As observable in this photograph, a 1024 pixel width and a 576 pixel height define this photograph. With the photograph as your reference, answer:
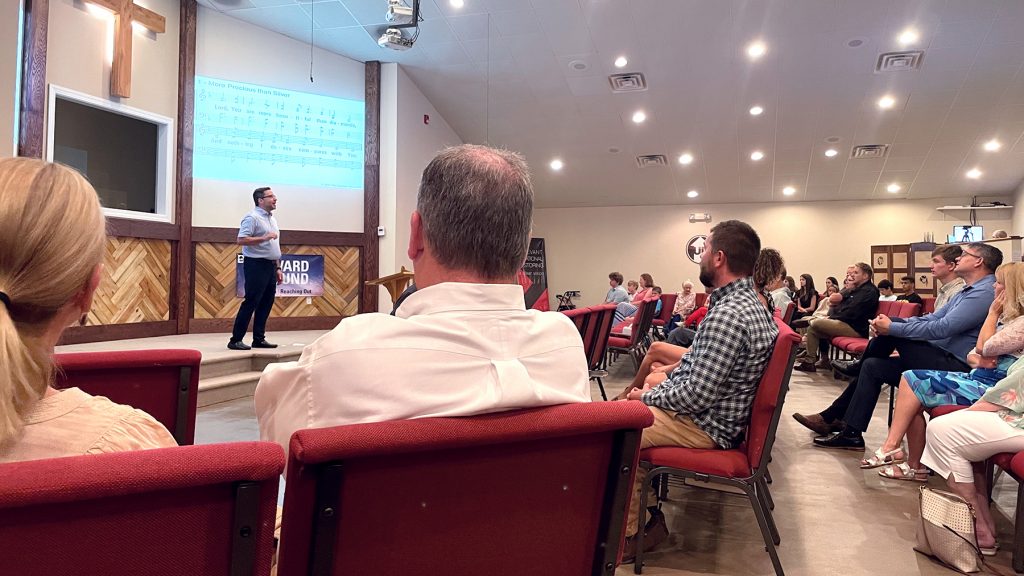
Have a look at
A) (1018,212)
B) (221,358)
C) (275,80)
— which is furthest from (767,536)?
(1018,212)

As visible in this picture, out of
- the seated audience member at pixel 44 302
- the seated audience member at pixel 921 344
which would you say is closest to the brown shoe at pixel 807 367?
the seated audience member at pixel 921 344

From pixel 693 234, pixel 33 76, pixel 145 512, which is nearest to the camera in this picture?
pixel 145 512

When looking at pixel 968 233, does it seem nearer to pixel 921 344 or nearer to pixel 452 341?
pixel 921 344

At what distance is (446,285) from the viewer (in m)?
0.96

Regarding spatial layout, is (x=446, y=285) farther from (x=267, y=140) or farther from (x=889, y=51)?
(x=889, y=51)

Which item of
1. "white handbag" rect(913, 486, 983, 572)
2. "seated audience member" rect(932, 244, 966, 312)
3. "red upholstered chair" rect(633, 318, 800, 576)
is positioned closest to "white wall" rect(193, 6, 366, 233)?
"seated audience member" rect(932, 244, 966, 312)

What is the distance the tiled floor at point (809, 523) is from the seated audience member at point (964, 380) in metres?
0.14

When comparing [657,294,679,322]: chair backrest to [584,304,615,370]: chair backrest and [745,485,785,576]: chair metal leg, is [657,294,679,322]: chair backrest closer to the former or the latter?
[584,304,615,370]: chair backrest

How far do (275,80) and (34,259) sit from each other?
7.86 m

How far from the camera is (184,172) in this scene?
6965 millimetres

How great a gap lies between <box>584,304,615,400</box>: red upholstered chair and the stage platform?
8.58 ft

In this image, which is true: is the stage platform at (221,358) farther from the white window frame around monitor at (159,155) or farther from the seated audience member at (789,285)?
the seated audience member at (789,285)

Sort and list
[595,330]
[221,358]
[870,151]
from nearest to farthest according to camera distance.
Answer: [595,330], [221,358], [870,151]

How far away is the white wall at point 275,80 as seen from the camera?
7.21 m
